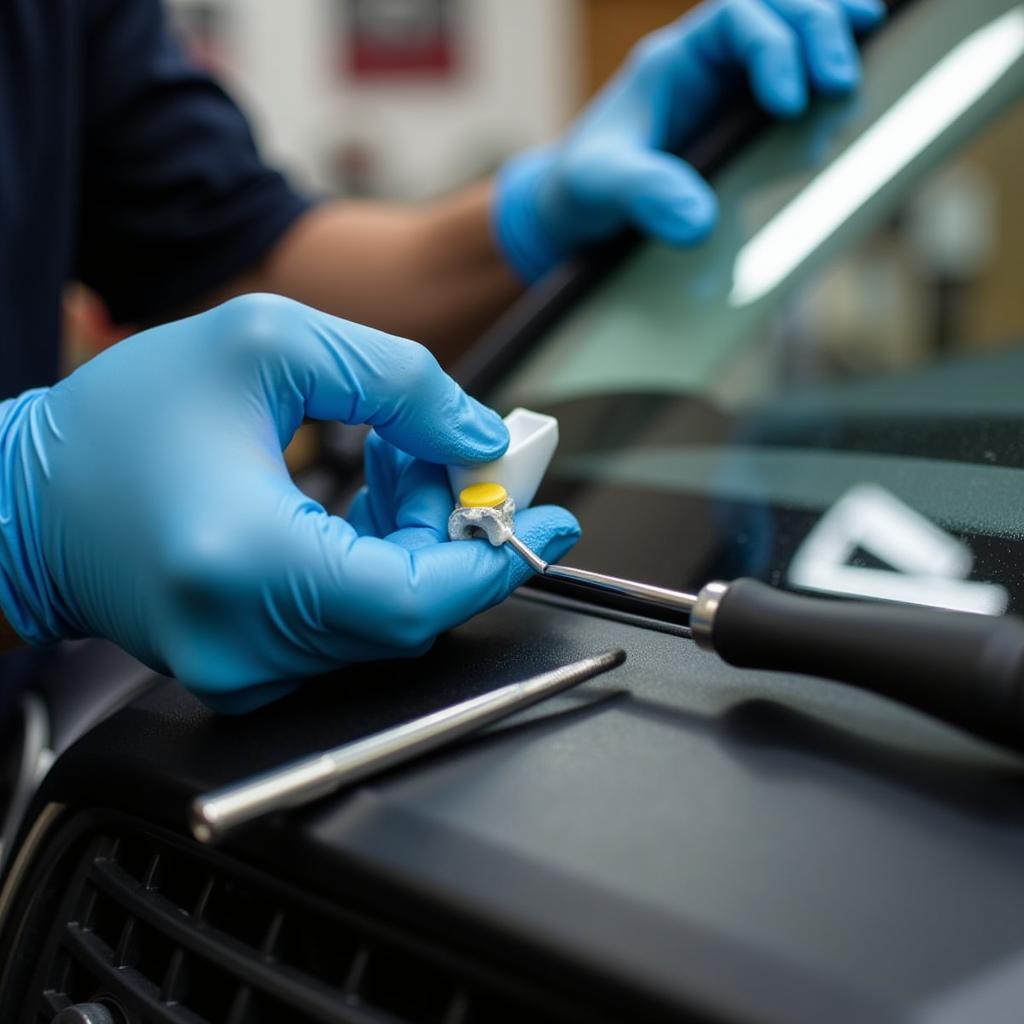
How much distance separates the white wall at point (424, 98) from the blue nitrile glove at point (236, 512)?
4569 millimetres

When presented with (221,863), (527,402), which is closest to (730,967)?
(221,863)

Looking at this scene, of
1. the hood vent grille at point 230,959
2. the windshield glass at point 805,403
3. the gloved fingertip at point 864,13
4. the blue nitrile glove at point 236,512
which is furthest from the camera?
the gloved fingertip at point 864,13

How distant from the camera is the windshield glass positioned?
0.65 m

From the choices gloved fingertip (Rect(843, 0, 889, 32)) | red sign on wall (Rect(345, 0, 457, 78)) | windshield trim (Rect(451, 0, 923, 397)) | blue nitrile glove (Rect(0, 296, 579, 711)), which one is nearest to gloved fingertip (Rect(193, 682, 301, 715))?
blue nitrile glove (Rect(0, 296, 579, 711))

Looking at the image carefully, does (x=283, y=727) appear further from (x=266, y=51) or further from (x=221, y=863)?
(x=266, y=51)

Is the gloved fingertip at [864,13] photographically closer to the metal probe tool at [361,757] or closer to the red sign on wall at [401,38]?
the metal probe tool at [361,757]

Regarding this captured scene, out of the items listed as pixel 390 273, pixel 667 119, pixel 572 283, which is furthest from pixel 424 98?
pixel 572 283

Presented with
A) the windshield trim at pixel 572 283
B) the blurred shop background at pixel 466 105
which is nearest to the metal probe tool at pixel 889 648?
the windshield trim at pixel 572 283

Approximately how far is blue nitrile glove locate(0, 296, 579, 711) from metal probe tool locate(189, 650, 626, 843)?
0.07 metres

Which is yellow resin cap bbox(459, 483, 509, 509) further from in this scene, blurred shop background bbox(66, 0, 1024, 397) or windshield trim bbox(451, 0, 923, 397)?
blurred shop background bbox(66, 0, 1024, 397)

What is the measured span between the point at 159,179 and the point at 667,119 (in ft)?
2.15

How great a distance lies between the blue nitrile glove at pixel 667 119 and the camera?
98 centimetres

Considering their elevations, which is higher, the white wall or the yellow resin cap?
the white wall

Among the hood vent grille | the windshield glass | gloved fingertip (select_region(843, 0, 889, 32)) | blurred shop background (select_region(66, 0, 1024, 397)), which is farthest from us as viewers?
blurred shop background (select_region(66, 0, 1024, 397))
